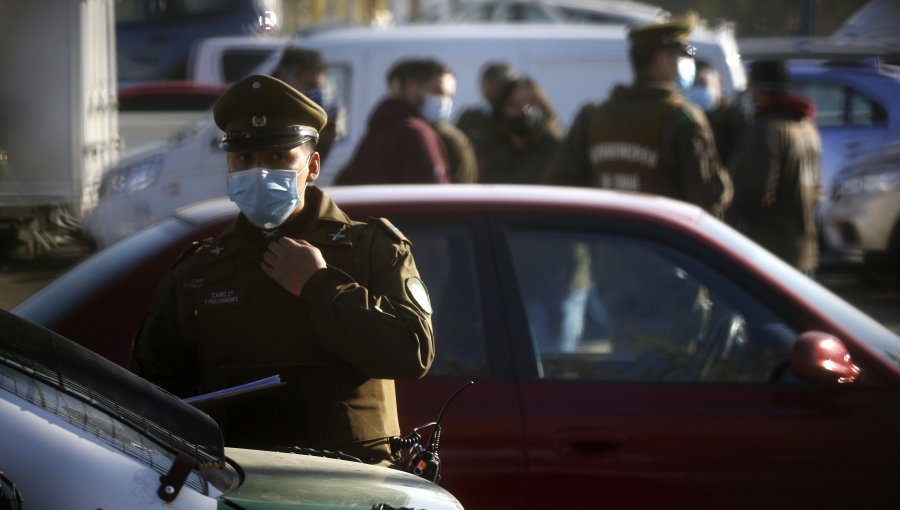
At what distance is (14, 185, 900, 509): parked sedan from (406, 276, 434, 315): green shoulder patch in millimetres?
892

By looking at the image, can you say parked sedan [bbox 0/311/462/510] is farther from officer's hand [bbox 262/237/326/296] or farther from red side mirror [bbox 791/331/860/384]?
red side mirror [bbox 791/331/860/384]

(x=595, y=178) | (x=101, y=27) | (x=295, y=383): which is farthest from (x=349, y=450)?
(x=101, y=27)

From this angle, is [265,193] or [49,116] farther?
[49,116]

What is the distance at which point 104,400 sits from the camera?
2447mm

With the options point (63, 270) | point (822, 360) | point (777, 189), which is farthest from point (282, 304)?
point (777, 189)

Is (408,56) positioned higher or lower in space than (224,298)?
lower

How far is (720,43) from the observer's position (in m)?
11.6

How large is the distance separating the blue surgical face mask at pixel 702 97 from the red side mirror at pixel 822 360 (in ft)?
23.0

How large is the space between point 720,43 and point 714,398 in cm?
807

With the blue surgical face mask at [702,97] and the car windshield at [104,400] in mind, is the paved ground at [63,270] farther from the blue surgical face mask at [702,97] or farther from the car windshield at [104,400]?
the car windshield at [104,400]

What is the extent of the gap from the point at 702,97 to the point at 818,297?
6955mm

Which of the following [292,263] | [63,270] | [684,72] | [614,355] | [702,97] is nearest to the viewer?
[292,263]

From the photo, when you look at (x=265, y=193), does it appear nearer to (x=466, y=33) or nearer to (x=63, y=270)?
(x=63, y=270)

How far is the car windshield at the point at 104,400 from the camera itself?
2.29 m
